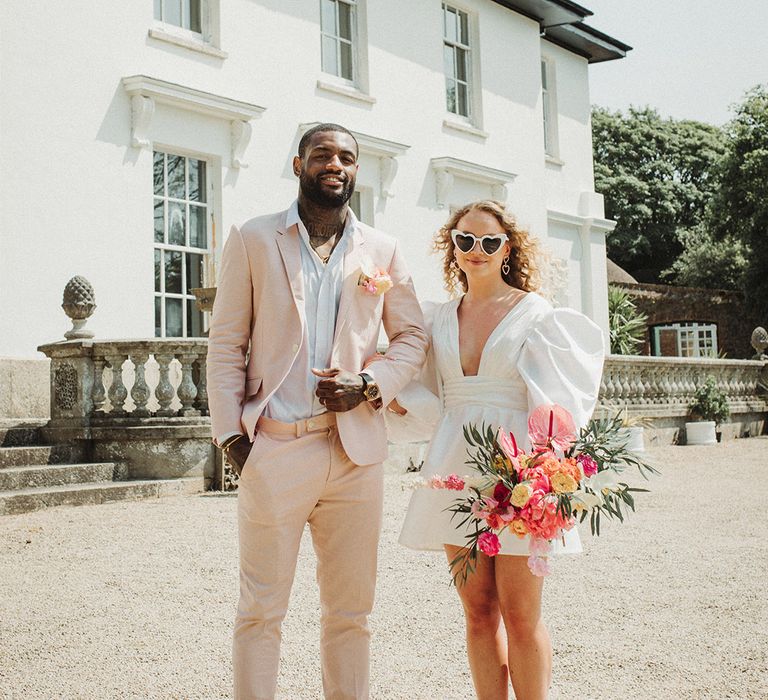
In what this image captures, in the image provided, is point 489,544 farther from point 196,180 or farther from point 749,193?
point 749,193

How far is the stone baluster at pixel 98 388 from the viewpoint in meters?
9.62

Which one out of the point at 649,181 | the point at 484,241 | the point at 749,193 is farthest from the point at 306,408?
the point at 649,181

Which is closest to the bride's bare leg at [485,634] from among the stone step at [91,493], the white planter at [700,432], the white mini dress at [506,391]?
the white mini dress at [506,391]

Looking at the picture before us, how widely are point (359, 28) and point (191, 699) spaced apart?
42.3 ft

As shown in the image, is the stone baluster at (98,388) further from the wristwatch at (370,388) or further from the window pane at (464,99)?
the window pane at (464,99)

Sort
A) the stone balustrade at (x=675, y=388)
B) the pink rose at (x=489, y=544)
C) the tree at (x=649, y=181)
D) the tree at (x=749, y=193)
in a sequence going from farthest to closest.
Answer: the tree at (x=649, y=181), the tree at (x=749, y=193), the stone balustrade at (x=675, y=388), the pink rose at (x=489, y=544)

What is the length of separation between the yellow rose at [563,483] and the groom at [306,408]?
1.98ft

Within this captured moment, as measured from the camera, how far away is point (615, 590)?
5.45 meters

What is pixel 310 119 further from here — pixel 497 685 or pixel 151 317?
pixel 497 685

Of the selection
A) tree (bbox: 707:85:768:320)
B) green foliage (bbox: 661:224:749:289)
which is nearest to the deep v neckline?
tree (bbox: 707:85:768:320)

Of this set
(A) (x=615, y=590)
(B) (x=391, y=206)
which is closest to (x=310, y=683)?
(A) (x=615, y=590)

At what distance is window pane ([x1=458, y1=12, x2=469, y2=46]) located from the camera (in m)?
17.2

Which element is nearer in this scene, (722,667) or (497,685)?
(497,685)

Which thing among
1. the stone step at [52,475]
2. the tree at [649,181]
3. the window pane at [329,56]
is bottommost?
the stone step at [52,475]
